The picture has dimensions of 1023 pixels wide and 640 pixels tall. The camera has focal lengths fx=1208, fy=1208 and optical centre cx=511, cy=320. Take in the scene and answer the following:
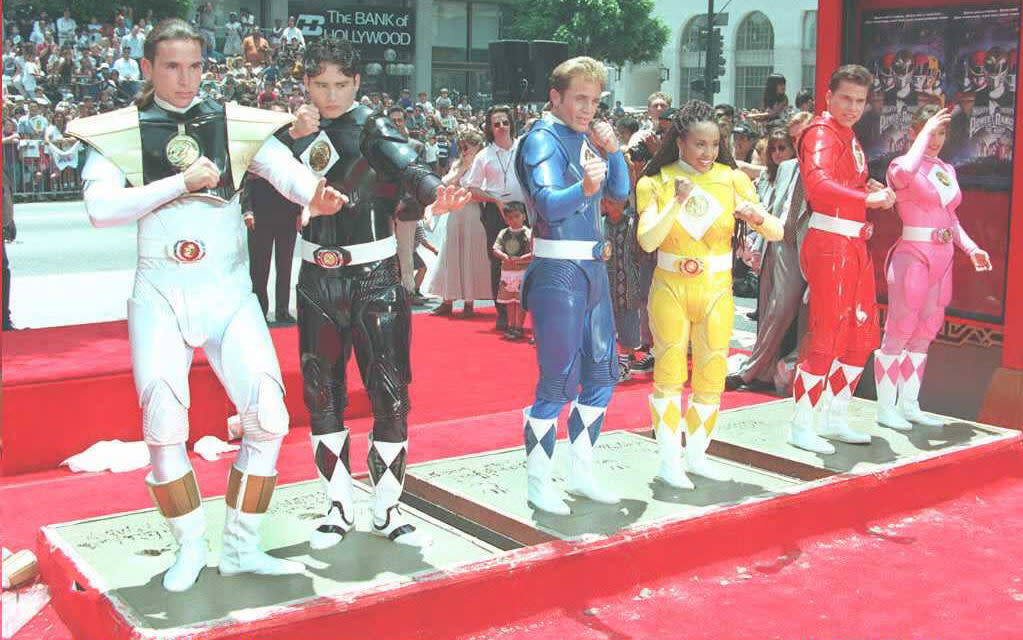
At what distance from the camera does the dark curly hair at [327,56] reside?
174 inches

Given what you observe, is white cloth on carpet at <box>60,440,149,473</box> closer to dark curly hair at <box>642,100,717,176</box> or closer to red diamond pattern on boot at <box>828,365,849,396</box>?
dark curly hair at <box>642,100,717,176</box>

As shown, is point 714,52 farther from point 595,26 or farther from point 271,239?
point 271,239

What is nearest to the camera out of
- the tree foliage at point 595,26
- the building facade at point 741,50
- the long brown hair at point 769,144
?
the long brown hair at point 769,144

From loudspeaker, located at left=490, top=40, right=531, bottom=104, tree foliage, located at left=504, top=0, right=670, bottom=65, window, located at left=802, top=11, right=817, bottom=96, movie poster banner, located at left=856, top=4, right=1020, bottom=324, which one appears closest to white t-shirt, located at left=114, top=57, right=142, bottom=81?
loudspeaker, located at left=490, top=40, right=531, bottom=104

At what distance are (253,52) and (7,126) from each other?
9.11 meters

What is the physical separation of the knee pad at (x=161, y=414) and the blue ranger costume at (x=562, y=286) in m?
1.53

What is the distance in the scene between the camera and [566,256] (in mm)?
4805

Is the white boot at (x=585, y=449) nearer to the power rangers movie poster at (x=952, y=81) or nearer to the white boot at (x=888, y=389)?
the white boot at (x=888, y=389)

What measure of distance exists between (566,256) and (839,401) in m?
2.18

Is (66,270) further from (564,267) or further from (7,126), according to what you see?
(564,267)

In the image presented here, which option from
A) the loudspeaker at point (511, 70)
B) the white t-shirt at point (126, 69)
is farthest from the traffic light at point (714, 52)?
the loudspeaker at point (511, 70)

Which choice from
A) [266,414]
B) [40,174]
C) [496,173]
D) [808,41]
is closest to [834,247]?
[266,414]

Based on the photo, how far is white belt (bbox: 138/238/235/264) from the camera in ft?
12.9

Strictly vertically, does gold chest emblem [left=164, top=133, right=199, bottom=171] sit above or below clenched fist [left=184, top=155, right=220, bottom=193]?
above
